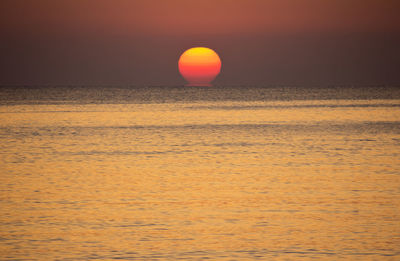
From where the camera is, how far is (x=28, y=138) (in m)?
32.7

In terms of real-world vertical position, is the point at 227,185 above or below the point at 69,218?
above

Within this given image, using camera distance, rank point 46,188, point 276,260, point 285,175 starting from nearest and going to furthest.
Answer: point 276,260 < point 46,188 < point 285,175

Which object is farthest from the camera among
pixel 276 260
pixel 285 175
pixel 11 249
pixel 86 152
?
pixel 86 152

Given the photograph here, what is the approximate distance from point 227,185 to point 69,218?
501 cm

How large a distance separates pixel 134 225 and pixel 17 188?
18.1 ft

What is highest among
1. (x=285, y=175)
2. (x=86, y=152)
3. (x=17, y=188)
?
(x=86, y=152)

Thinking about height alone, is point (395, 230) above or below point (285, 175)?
below

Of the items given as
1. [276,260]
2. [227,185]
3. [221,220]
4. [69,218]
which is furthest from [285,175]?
[276,260]

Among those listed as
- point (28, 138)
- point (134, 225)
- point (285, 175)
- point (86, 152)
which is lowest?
point (134, 225)

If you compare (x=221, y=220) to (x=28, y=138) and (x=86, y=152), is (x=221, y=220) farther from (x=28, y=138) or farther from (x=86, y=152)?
(x=28, y=138)

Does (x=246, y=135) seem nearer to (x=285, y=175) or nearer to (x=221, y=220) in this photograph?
(x=285, y=175)

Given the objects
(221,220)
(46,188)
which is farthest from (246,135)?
(221,220)

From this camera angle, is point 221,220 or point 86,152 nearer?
point 221,220

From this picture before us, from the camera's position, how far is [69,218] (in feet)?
42.7
